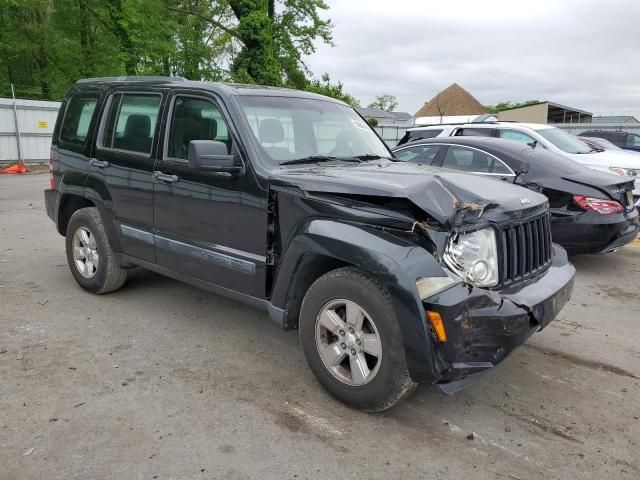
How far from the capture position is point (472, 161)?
6.92m

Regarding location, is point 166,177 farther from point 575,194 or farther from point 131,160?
point 575,194

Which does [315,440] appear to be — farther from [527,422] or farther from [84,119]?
[84,119]

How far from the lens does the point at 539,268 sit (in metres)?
3.43

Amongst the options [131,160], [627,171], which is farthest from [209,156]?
[627,171]

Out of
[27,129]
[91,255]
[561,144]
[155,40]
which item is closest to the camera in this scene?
[91,255]

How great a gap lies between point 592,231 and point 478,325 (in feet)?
13.1

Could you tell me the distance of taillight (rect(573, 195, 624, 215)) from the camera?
602 centimetres

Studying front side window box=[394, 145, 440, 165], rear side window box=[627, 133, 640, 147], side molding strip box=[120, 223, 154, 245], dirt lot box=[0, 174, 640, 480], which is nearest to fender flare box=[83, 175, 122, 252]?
side molding strip box=[120, 223, 154, 245]

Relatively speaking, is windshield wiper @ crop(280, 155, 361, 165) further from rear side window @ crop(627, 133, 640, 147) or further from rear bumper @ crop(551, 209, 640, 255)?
rear side window @ crop(627, 133, 640, 147)

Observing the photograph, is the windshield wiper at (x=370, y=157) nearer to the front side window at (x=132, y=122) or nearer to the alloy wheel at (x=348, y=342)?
the alloy wheel at (x=348, y=342)

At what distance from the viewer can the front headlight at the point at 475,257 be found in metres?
2.85

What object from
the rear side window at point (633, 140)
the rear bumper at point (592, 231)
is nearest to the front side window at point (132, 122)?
the rear bumper at point (592, 231)

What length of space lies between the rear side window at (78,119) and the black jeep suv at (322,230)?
44mm

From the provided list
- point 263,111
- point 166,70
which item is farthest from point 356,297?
point 166,70
